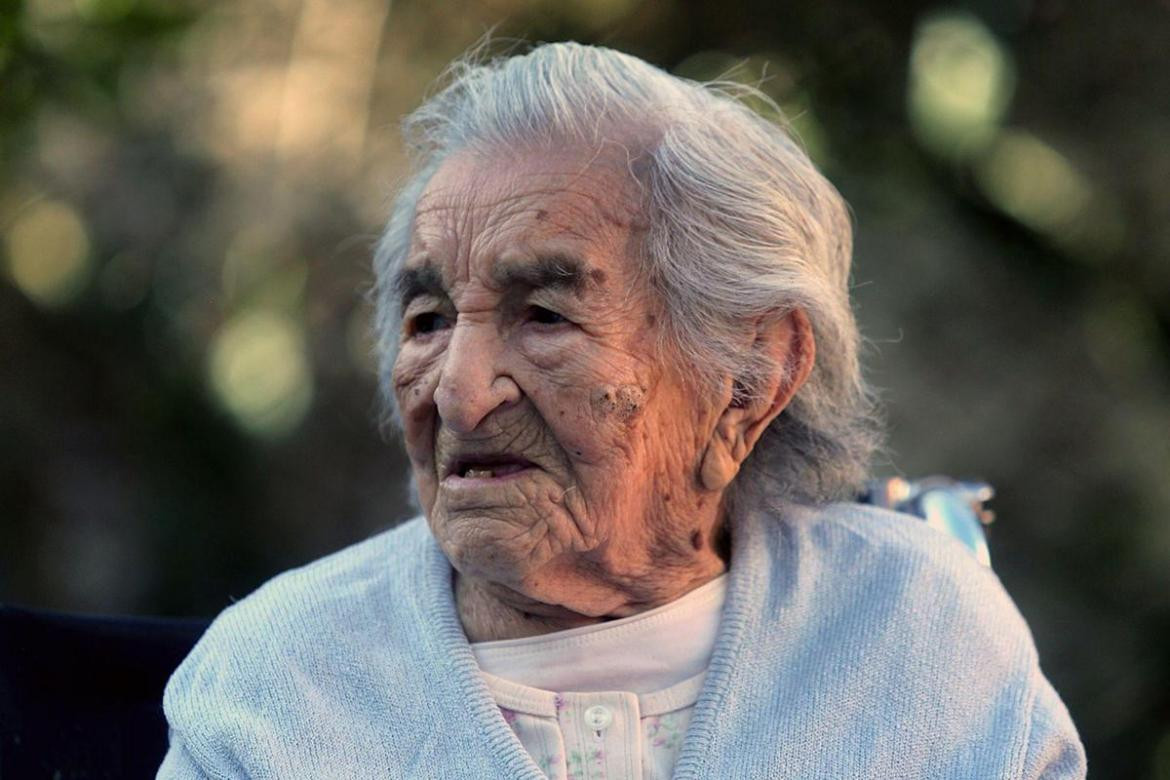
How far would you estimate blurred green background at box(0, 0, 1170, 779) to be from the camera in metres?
4.68

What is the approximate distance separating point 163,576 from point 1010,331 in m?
3.06

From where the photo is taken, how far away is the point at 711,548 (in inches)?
99.7

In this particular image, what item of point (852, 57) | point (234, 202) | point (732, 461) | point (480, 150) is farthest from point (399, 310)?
point (852, 57)

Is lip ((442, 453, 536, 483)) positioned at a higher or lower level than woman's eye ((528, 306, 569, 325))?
lower

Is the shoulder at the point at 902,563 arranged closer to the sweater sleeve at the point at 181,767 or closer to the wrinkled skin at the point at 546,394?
the wrinkled skin at the point at 546,394

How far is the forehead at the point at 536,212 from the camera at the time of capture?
2.24 meters

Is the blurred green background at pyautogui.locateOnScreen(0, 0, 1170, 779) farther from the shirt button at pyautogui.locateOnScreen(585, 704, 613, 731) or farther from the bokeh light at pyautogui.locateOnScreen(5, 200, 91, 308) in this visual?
the shirt button at pyautogui.locateOnScreen(585, 704, 613, 731)

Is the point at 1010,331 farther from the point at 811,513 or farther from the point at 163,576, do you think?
the point at 163,576

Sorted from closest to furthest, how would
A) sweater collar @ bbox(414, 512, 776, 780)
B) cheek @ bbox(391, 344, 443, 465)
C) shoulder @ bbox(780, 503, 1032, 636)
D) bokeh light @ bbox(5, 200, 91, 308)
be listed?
sweater collar @ bbox(414, 512, 776, 780)
cheek @ bbox(391, 344, 443, 465)
shoulder @ bbox(780, 503, 1032, 636)
bokeh light @ bbox(5, 200, 91, 308)

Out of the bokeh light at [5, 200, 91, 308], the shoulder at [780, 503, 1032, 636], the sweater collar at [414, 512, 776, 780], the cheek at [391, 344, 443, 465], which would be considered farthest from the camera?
the bokeh light at [5, 200, 91, 308]

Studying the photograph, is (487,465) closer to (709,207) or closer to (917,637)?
(709,207)

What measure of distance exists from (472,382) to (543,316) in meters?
0.17

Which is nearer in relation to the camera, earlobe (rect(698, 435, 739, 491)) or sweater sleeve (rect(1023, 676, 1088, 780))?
sweater sleeve (rect(1023, 676, 1088, 780))

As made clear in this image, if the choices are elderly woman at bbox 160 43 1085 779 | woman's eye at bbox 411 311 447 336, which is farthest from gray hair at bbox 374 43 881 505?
woman's eye at bbox 411 311 447 336
